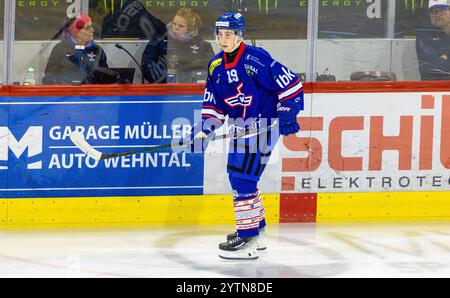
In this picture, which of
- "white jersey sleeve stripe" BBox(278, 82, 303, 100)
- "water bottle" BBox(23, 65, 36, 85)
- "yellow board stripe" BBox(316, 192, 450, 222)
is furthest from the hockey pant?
"water bottle" BBox(23, 65, 36, 85)

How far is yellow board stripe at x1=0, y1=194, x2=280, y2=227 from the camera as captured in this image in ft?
23.7

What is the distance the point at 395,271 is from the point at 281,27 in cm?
195

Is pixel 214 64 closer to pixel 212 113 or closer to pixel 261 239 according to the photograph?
pixel 212 113

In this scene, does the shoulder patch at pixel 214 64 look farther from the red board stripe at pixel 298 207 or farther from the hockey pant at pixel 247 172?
the red board stripe at pixel 298 207

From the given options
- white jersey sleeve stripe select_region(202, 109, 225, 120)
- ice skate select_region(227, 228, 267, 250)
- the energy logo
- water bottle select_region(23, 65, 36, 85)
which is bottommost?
ice skate select_region(227, 228, 267, 250)

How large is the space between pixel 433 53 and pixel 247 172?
1861 mm

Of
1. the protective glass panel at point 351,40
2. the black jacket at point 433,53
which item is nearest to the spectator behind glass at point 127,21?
the protective glass panel at point 351,40

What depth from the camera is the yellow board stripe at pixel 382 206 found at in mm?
7500

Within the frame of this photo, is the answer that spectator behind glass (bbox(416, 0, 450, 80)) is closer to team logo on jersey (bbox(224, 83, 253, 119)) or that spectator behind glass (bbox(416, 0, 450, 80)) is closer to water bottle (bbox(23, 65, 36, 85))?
team logo on jersey (bbox(224, 83, 253, 119))

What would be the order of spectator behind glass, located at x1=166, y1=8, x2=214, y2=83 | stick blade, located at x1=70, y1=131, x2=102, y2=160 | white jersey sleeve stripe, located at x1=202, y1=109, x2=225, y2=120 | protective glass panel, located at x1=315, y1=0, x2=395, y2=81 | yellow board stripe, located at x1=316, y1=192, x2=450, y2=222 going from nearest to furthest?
white jersey sleeve stripe, located at x1=202, y1=109, x2=225, y2=120 < stick blade, located at x1=70, y1=131, x2=102, y2=160 < spectator behind glass, located at x1=166, y1=8, x2=214, y2=83 < protective glass panel, located at x1=315, y1=0, x2=395, y2=81 < yellow board stripe, located at x1=316, y1=192, x2=450, y2=222

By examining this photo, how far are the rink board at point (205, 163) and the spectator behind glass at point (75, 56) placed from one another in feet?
0.27

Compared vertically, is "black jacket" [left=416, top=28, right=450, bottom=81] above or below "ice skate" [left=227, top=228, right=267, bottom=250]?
above

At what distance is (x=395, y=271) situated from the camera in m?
6.14

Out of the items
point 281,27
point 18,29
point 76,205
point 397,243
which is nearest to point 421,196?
point 397,243
